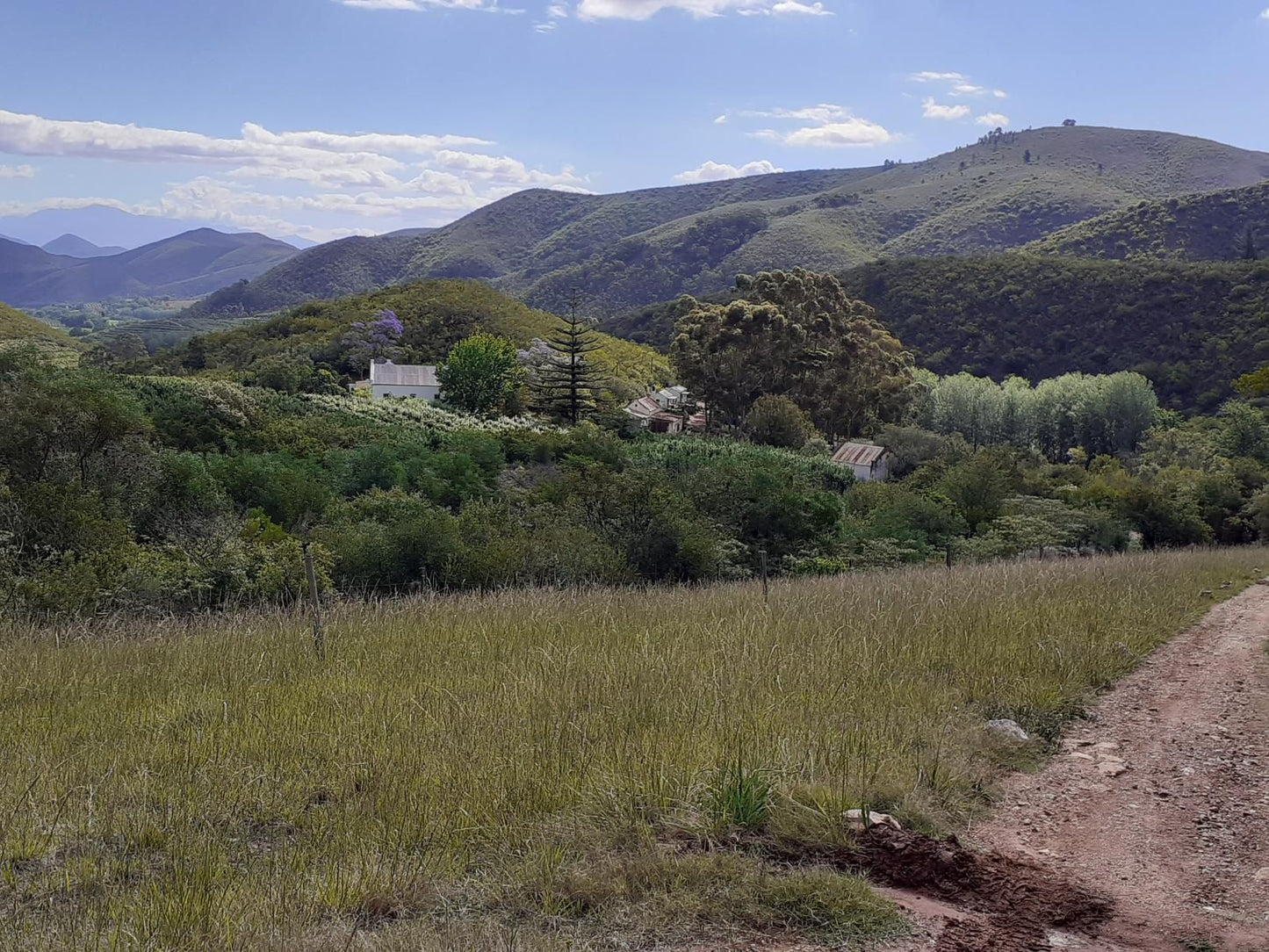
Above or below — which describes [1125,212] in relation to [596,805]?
above

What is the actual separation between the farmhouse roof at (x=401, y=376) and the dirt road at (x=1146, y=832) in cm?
4794

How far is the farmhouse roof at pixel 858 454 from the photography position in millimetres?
42781

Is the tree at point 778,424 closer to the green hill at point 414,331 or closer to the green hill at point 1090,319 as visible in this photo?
the green hill at point 414,331

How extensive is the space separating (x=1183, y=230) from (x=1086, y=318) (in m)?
38.2

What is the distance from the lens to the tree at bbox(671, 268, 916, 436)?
48781 mm

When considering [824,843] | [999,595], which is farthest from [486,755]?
[999,595]

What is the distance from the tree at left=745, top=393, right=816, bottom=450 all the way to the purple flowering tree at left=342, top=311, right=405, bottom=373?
2602 cm

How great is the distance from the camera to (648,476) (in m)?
23.9

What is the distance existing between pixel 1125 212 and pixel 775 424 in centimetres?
8665

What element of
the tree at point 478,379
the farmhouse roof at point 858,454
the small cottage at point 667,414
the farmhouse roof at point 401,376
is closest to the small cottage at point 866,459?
the farmhouse roof at point 858,454

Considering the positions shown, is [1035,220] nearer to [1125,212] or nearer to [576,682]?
[1125,212]

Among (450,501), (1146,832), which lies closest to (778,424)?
(450,501)

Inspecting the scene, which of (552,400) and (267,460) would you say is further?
(552,400)

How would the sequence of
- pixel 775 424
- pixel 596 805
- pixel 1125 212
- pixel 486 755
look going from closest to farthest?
pixel 596 805 → pixel 486 755 → pixel 775 424 → pixel 1125 212
